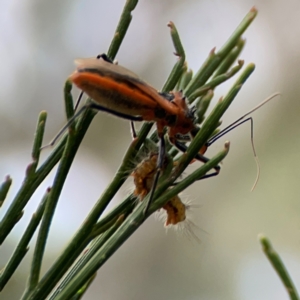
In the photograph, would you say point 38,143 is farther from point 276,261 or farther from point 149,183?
point 276,261

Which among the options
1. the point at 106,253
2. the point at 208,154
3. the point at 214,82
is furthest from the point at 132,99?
the point at 208,154

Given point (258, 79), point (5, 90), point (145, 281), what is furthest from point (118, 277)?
point (258, 79)

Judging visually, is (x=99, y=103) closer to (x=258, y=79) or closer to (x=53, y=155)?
(x=53, y=155)

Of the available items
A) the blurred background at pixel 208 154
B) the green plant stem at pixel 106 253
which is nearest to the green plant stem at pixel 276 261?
the green plant stem at pixel 106 253

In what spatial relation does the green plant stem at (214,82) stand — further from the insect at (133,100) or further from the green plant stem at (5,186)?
the green plant stem at (5,186)

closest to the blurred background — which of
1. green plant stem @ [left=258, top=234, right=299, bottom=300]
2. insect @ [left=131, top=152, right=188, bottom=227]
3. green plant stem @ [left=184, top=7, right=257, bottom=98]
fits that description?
insect @ [left=131, top=152, right=188, bottom=227]

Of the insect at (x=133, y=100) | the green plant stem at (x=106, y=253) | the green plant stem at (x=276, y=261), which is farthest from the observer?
the insect at (x=133, y=100)

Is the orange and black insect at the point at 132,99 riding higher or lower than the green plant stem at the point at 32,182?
higher
